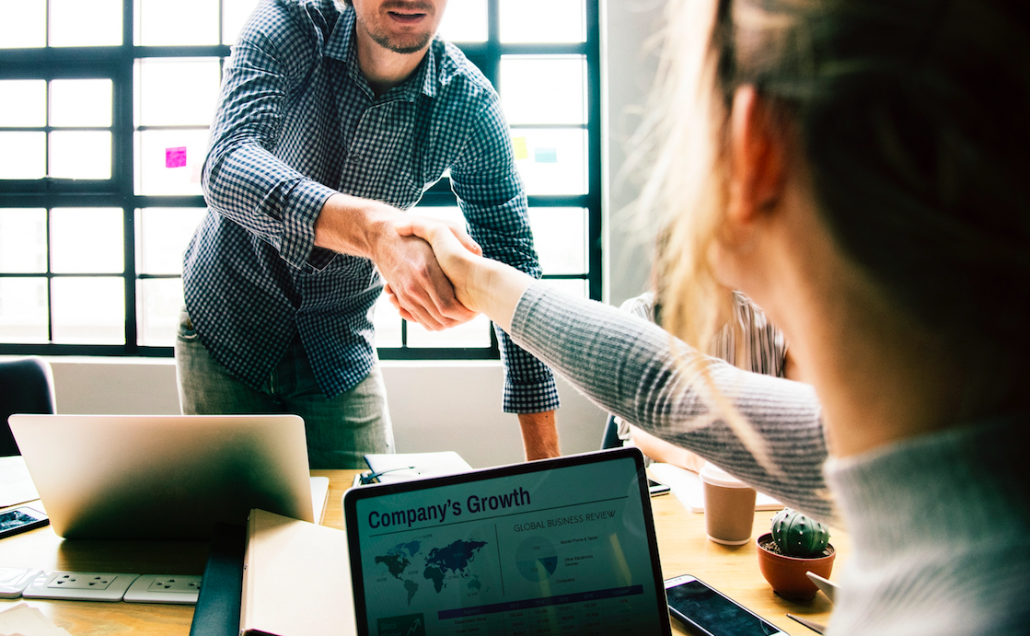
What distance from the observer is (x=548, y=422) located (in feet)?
4.37

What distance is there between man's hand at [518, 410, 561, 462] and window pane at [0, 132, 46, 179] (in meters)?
3.30

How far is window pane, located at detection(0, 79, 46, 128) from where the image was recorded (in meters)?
3.17

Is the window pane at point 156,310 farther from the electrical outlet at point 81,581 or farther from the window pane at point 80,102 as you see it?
the electrical outlet at point 81,581

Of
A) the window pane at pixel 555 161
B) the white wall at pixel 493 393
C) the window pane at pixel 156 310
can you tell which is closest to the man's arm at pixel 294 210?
the white wall at pixel 493 393

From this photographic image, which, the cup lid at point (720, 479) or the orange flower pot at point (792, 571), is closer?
the orange flower pot at point (792, 571)

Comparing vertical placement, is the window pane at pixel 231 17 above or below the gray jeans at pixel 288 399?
above

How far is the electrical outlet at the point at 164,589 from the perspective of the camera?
0.79 m

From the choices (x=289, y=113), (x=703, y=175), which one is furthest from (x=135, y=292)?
(x=703, y=175)

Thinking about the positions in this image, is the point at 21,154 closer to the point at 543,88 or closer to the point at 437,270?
the point at 543,88

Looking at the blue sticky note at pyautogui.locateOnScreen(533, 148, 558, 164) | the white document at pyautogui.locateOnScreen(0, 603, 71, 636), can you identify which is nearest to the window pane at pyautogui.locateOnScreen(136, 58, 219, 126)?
the blue sticky note at pyautogui.locateOnScreen(533, 148, 558, 164)

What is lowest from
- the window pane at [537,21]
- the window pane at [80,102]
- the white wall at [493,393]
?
the white wall at [493,393]

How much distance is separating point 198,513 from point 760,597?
0.83m

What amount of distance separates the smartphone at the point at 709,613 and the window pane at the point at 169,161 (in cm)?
316

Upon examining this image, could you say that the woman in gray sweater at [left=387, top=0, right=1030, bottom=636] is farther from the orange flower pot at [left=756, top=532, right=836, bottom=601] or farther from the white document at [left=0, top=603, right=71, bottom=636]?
the white document at [left=0, top=603, right=71, bottom=636]
